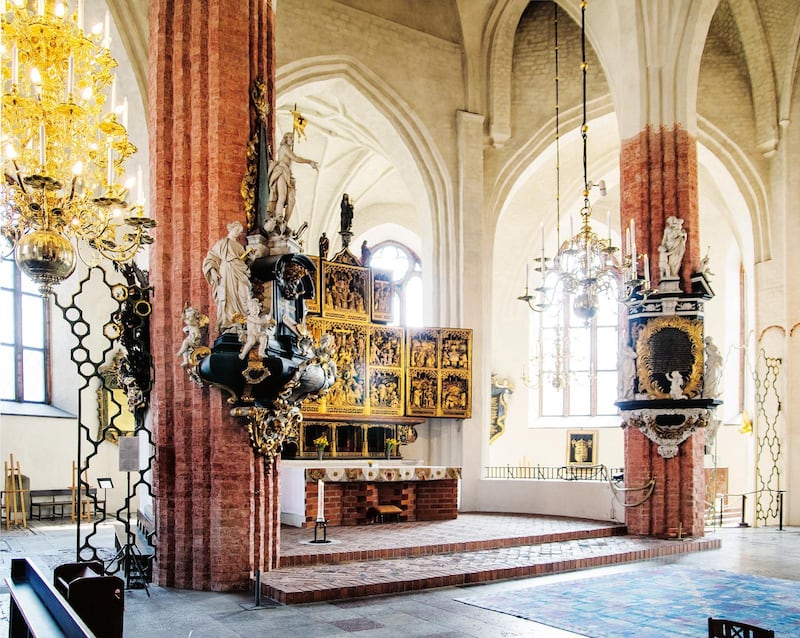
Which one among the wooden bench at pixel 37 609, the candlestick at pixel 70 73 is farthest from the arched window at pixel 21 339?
the wooden bench at pixel 37 609

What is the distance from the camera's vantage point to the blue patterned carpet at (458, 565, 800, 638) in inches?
284

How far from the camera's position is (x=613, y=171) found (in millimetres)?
23812

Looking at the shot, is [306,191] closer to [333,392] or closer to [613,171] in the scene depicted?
[613,171]

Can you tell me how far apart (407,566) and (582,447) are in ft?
53.0

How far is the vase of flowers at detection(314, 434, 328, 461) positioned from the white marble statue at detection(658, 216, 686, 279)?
6019 millimetres

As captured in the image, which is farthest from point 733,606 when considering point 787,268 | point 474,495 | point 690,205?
point 787,268

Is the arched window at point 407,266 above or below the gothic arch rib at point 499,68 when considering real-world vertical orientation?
below

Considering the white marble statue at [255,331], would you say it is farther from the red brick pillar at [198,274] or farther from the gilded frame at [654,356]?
the gilded frame at [654,356]

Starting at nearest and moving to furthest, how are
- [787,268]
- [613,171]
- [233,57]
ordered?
[233,57] < [787,268] < [613,171]

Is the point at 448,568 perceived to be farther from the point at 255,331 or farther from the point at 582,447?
the point at 582,447

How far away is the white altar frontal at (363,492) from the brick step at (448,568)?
2458mm

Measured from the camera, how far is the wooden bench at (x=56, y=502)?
55.7 feet

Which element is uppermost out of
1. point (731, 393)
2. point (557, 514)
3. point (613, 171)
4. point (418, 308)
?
point (613, 171)

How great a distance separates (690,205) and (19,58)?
9.99 metres
